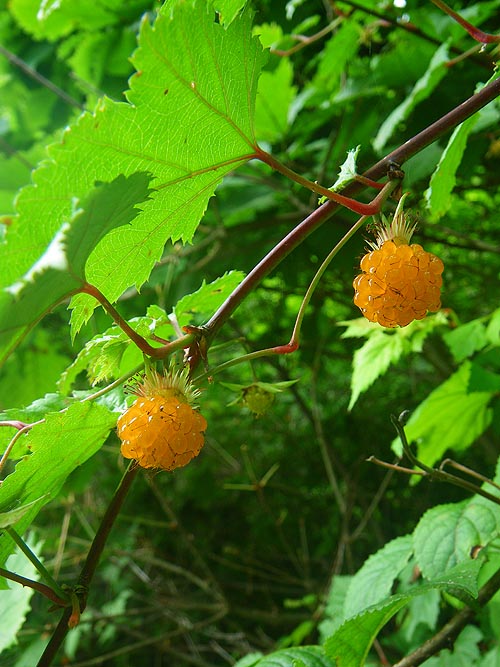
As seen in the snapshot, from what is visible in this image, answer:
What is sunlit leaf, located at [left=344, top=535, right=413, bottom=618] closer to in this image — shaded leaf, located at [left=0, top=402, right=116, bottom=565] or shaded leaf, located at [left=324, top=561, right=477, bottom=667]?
shaded leaf, located at [left=324, top=561, right=477, bottom=667]

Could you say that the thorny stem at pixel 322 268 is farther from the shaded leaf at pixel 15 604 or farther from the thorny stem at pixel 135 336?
the shaded leaf at pixel 15 604

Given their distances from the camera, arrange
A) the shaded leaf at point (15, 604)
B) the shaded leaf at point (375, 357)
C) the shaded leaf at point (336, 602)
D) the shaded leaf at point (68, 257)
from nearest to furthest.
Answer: the shaded leaf at point (68, 257), the shaded leaf at point (15, 604), the shaded leaf at point (375, 357), the shaded leaf at point (336, 602)

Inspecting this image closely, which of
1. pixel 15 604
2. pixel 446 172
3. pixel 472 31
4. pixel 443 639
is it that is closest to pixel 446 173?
pixel 446 172

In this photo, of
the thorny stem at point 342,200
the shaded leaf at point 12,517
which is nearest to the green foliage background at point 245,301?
the shaded leaf at point 12,517

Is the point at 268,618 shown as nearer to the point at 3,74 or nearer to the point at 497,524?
the point at 497,524

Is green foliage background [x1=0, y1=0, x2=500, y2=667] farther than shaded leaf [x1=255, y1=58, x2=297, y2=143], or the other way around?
shaded leaf [x1=255, y1=58, x2=297, y2=143]

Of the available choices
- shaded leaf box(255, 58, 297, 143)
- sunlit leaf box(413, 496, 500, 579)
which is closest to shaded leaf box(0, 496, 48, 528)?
sunlit leaf box(413, 496, 500, 579)
